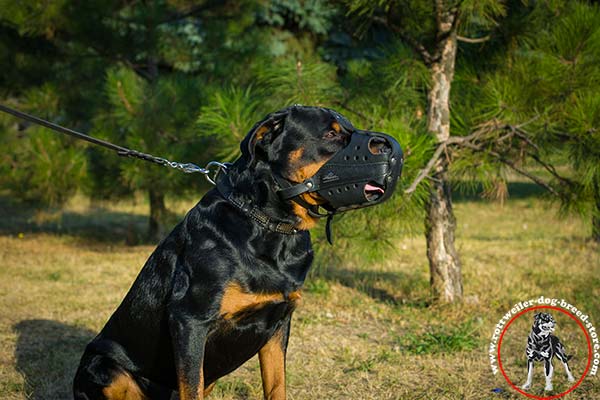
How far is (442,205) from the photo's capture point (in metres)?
5.16

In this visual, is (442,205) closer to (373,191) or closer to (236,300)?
(373,191)

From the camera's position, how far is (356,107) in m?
5.13

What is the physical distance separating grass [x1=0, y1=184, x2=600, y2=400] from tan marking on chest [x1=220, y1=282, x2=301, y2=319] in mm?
1073

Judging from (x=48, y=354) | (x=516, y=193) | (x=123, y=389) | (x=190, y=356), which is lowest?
(x=516, y=193)

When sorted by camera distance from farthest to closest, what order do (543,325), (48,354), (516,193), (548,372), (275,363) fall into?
(516,193) < (48,354) < (543,325) < (548,372) < (275,363)

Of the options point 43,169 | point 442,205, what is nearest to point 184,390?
point 442,205

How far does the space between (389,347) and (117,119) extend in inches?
173

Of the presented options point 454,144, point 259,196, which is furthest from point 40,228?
point 259,196

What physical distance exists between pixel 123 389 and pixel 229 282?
0.71 meters

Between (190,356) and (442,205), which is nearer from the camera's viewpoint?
(190,356)

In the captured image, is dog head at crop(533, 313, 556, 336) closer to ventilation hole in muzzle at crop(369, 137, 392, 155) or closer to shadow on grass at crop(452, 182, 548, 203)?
ventilation hole in muzzle at crop(369, 137, 392, 155)

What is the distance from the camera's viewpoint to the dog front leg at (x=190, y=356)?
100.0 inches

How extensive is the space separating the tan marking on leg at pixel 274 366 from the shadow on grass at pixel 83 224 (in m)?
5.70

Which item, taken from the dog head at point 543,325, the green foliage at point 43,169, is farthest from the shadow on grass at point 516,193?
the dog head at point 543,325
